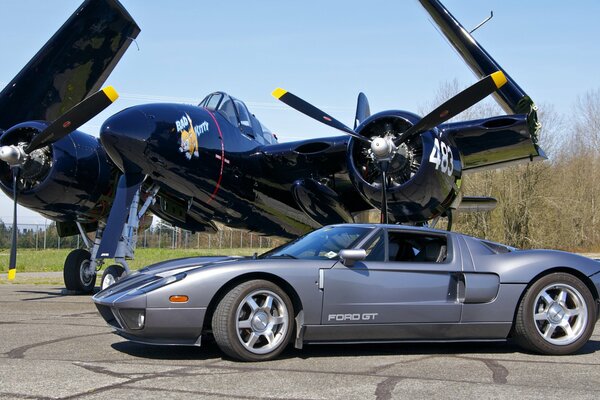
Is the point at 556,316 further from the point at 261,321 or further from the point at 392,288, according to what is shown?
the point at 261,321

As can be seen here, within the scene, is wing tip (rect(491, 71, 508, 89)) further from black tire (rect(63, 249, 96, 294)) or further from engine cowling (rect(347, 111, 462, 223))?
black tire (rect(63, 249, 96, 294))

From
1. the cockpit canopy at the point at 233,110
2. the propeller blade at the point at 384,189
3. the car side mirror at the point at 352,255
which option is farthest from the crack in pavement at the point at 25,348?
the cockpit canopy at the point at 233,110

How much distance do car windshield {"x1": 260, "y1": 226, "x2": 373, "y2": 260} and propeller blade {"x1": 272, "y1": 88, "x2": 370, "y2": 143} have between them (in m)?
6.30

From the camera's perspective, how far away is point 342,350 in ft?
20.4

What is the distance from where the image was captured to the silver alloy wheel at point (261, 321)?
215 inches

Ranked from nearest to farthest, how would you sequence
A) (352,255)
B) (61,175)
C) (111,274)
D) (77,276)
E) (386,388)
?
(386,388), (352,255), (111,274), (61,175), (77,276)

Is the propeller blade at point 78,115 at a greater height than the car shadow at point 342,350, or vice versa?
the propeller blade at point 78,115

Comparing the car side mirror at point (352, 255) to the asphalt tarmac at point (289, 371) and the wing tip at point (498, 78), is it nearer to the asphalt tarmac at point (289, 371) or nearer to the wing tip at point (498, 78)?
the asphalt tarmac at point (289, 371)

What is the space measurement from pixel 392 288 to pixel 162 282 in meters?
1.94

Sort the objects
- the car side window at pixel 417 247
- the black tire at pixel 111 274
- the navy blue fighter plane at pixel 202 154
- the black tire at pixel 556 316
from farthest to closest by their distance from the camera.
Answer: the navy blue fighter plane at pixel 202 154, the black tire at pixel 111 274, the car side window at pixel 417 247, the black tire at pixel 556 316

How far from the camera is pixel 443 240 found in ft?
21.4

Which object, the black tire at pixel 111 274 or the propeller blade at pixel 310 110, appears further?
the propeller blade at pixel 310 110

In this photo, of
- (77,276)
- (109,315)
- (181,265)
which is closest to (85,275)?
(77,276)

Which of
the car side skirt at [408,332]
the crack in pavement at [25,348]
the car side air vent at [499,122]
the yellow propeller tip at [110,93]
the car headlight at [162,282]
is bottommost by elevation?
the crack in pavement at [25,348]
